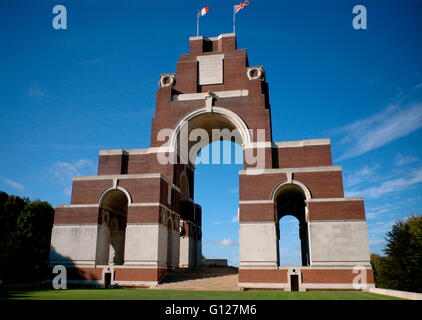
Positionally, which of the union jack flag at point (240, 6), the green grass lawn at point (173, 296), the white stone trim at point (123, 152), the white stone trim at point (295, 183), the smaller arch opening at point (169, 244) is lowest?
the green grass lawn at point (173, 296)

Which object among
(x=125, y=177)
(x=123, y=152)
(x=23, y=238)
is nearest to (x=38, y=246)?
(x=23, y=238)

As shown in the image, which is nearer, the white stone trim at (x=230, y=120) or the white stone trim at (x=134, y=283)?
the white stone trim at (x=134, y=283)

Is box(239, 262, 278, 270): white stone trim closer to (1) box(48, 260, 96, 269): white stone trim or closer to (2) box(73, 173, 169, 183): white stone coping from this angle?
(2) box(73, 173, 169, 183): white stone coping

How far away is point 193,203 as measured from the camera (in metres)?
38.0

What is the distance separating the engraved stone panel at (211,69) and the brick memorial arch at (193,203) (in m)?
0.10

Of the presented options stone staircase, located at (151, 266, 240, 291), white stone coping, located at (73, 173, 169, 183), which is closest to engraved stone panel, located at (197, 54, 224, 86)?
white stone coping, located at (73, 173, 169, 183)

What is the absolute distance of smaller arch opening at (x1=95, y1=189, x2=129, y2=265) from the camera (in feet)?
92.5

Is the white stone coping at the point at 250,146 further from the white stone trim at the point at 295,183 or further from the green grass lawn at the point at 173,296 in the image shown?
the green grass lawn at the point at 173,296

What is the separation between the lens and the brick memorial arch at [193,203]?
24625mm

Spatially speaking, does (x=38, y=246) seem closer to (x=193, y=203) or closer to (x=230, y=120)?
(x=193, y=203)

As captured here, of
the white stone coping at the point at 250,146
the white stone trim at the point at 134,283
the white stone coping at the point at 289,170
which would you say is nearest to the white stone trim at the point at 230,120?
the white stone coping at the point at 250,146

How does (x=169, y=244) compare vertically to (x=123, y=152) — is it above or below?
below

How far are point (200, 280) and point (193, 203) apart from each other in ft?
39.6

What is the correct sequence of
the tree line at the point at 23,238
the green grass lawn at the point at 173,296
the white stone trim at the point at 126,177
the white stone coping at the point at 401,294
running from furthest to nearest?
the tree line at the point at 23,238, the white stone trim at the point at 126,177, the green grass lawn at the point at 173,296, the white stone coping at the point at 401,294
